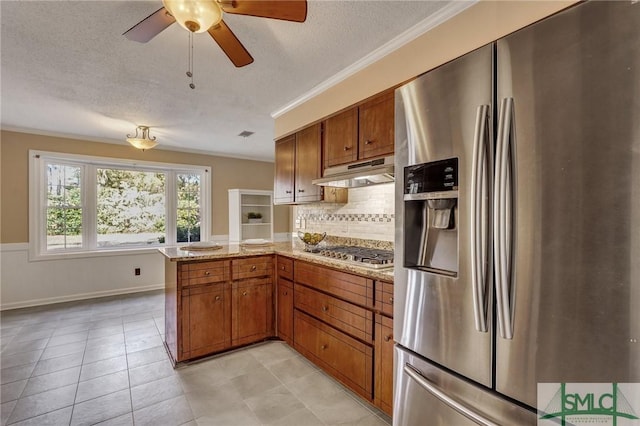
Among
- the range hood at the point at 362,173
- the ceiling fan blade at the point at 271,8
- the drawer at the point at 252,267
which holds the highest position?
the ceiling fan blade at the point at 271,8

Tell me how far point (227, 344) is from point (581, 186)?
2.73 m

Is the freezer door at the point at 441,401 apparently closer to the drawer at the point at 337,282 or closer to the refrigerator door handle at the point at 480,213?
the refrigerator door handle at the point at 480,213

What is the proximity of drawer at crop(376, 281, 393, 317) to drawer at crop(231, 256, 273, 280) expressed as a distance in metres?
1.36

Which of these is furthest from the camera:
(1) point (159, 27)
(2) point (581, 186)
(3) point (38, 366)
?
(3) point (38, 366)

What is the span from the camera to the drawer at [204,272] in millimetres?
2424

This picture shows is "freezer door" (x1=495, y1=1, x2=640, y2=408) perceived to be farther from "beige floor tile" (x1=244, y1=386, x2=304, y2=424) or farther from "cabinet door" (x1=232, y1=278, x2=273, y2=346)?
"cabinet door" (x1=232, y1=278, x2=273, y2=346)

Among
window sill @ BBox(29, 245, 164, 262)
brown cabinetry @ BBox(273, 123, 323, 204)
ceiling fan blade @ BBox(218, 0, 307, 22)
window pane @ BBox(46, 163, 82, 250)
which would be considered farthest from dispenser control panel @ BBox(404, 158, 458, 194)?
window pane @ BBox(46, 163, 82, 250)

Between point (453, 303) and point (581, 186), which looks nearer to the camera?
point (581, 186)

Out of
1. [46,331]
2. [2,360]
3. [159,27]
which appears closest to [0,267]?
[46,331]

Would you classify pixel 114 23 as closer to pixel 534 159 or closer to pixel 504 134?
pixel 504 134

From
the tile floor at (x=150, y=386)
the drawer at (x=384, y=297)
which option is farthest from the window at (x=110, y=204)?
the drawer at (x=384, y=297)

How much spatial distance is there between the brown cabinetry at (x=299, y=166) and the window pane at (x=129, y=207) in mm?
2851

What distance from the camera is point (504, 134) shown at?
988 mm

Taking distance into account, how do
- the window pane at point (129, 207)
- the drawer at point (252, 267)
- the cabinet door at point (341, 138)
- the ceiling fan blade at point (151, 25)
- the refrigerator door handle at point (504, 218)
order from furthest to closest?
the window pane at point (129, 207)
the drawer at point (252, 267)
the cabinet door at point (341, 138)
the ceiling fan blade at point (151, 25)
the refrigerator door handle at point (504, 218)
